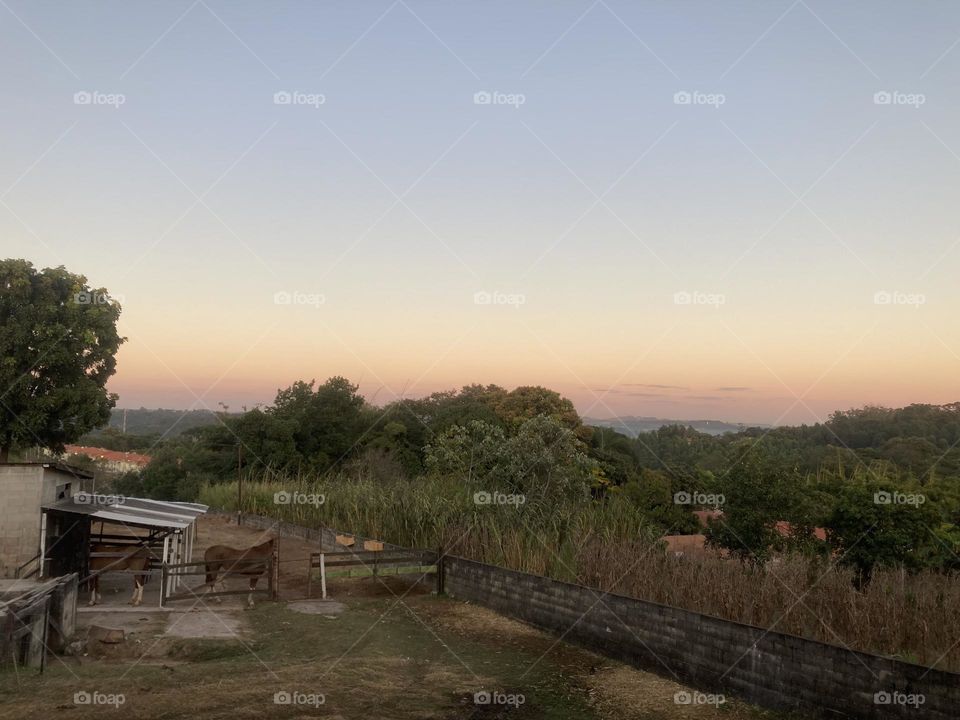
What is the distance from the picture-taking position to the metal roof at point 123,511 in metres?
14.0

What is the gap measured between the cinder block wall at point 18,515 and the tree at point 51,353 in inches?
456

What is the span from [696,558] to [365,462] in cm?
3217

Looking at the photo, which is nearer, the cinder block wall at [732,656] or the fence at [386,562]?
the cinder block wall at [732,656]

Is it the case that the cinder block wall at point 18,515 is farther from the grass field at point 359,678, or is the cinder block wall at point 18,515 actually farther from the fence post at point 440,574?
the fence post at point 440,574

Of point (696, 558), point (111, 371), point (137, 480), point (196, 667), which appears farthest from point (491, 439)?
point (137, 480)

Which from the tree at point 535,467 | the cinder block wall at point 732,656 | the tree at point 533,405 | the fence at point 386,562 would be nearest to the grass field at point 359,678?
the cinder block wall at point 732,656

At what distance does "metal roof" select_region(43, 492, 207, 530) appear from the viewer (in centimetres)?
1405

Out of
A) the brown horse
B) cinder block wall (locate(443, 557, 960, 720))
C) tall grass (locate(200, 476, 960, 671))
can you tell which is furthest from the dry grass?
the brown horse

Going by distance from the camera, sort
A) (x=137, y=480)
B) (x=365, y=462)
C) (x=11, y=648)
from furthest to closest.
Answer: (x=137, y=480)
(x=365, y=462)
(x=11, y=648)

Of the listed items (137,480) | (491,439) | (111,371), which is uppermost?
(111,371)

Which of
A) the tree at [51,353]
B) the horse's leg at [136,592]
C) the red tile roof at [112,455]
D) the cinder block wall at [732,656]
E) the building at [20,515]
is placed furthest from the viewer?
the red tile roof at [112,455]

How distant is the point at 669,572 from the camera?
11.6m

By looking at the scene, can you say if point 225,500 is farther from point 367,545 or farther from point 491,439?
point 367,545

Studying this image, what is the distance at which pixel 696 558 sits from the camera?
12.1 metres
